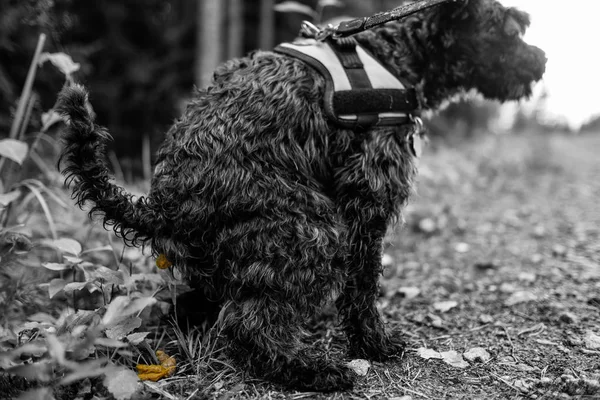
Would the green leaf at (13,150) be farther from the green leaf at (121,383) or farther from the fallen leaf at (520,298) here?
the fallen leaf at (520,298)

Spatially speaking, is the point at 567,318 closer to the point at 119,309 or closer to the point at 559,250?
the point at 559,250

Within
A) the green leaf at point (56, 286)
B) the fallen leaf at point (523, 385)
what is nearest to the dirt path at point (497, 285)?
the fallen leaf at point (523, 385)

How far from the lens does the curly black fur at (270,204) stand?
2.22 m

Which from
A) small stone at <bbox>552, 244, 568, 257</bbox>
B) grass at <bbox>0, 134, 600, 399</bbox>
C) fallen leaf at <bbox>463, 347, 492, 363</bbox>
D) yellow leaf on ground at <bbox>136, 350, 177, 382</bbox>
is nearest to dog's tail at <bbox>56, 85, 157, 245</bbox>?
grass at <bbox>0, 134, 600, 399</bbox>

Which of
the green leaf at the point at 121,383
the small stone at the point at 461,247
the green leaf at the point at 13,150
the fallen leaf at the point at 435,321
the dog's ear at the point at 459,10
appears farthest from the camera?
the small stone at the point at 461,247

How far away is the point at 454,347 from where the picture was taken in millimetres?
2662

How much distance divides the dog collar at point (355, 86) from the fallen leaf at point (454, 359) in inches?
48.9

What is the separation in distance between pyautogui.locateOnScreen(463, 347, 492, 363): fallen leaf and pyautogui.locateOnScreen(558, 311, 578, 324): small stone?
1.96 ft

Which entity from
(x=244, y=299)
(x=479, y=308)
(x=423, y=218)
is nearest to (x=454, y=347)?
(x=479, y=308)

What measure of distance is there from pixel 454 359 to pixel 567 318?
0.82 meters

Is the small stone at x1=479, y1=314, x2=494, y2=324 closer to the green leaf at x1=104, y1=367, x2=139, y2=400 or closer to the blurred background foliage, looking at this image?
the green leaf at x1=104, y1=367, x2=139, y2=400

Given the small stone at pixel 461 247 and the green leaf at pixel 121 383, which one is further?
the small stone at pixel 461 247

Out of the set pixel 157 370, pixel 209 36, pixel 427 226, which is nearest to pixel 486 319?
pixel 427 226

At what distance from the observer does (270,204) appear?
223 cm
